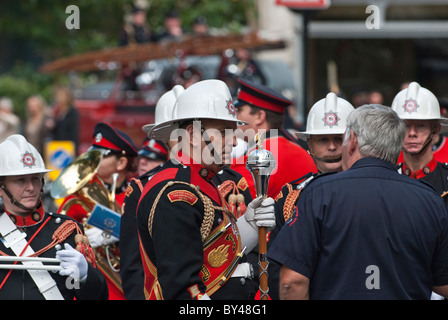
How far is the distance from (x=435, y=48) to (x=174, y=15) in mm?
5436

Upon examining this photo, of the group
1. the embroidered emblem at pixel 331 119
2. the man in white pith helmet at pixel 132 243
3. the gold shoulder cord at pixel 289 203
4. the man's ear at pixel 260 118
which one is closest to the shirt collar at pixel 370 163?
the gold shoulder cord at pixel 289 203

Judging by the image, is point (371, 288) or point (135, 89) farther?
point (135, 89)

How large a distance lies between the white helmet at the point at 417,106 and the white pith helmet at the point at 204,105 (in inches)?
78.2

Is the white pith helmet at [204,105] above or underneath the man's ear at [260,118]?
above

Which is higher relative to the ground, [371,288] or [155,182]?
[155,182]

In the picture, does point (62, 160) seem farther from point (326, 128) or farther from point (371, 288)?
point (371, 288)

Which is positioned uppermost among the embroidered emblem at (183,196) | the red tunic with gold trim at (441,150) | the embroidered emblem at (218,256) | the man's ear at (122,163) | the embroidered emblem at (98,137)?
the embroidered emblem at (98,137)

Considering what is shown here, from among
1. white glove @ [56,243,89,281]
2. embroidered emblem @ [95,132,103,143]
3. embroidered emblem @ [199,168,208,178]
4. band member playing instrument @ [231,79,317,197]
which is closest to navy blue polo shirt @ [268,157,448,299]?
embroidered emblem @ [199,168,208,178]

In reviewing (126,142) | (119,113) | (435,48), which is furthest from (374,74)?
(126,142)

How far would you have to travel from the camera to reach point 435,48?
17.9 m

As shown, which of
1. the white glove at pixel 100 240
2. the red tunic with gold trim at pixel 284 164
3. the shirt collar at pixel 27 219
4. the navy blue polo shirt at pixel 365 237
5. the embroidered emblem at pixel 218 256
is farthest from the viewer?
the white glove at pixel 100 240

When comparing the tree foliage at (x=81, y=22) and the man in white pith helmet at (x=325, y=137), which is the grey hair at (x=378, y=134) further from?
the tree foliage at (x=81, y=22)

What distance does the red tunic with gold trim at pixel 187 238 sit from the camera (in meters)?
4.23

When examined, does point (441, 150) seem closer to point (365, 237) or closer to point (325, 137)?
point (325, 137)
